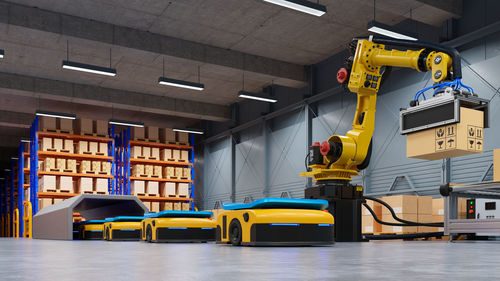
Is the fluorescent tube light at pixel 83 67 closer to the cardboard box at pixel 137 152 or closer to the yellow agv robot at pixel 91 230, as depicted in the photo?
the yellow agv robot at pixel 91 230

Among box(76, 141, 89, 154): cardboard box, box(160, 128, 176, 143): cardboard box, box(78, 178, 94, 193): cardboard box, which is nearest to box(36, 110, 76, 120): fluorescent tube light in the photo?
box(76, 141, 89, 154): cardboard box

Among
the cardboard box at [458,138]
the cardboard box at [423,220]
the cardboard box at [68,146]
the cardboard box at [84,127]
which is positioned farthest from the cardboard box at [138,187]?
the cardboard box at [458,138]

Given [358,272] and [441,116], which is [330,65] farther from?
[358,272]

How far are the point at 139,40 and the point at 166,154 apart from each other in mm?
6488

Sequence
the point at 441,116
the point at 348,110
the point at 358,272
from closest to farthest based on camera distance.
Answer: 1. the point at 358,272
2. the point at 441,116
3. the point at 348,110

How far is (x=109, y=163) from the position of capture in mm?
17094

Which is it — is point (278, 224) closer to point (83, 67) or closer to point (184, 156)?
point (83, 67)

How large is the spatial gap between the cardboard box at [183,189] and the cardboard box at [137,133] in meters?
2.20

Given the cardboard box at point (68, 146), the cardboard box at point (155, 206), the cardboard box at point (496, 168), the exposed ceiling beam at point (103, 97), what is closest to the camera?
the cardboard box at point (496, 168)

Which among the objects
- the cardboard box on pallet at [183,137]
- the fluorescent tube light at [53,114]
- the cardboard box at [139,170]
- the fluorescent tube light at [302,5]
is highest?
the fluorescent tube light at [302,5]

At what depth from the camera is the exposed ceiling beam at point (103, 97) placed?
634 inches

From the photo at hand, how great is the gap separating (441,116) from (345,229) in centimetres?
180

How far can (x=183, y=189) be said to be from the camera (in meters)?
18.7

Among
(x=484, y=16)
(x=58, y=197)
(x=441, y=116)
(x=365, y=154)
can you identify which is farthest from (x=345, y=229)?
(x=58, y=197)
